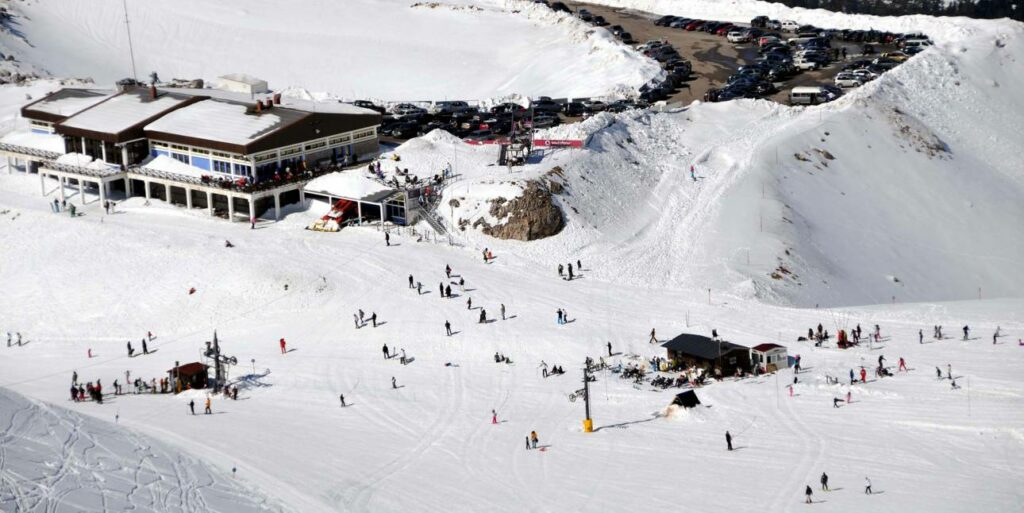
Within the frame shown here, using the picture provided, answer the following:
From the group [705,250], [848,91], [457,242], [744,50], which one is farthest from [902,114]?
[457,242]

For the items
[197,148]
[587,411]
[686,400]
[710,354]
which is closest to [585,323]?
[710,354]

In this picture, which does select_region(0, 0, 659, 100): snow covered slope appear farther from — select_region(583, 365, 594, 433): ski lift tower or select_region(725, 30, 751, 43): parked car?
select_region(583, 365, 594, 433): ski lift tower

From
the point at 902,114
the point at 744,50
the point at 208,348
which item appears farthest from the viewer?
the point at 744,50

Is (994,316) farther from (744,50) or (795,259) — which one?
(744,50)

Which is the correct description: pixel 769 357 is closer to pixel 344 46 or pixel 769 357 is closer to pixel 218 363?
pixel 218 363

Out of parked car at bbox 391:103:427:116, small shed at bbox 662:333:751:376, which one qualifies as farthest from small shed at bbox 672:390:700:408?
parked car at bbox 391:103:427:116

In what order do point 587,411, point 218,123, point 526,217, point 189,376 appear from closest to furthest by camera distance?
1. point 587,411
2. point 189,376
3. point 526,217
4. point 218,123

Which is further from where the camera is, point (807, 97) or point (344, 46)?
point (344, 46)

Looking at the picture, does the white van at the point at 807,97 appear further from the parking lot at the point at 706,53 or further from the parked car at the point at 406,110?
the parked car at the point at 406,110
